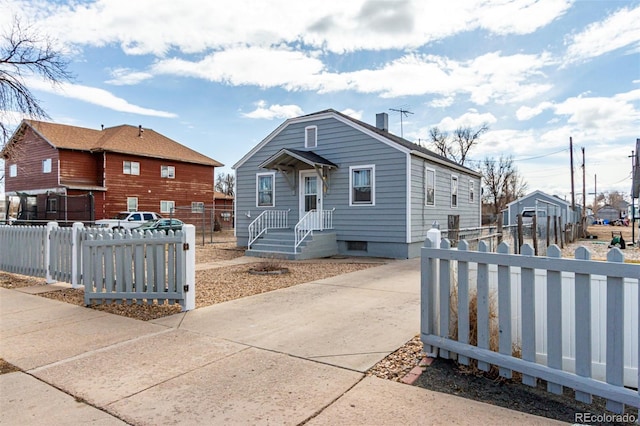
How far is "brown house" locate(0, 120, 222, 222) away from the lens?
24.4 meters

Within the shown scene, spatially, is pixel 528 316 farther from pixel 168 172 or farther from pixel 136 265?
pixel 168 172

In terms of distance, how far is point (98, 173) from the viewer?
26.9 meters

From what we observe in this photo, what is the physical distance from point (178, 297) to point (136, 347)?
1.51 metres

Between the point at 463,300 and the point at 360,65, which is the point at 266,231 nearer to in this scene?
the point at 360,65

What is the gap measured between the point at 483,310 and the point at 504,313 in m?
0.17

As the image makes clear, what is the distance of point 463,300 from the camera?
332 centimetres

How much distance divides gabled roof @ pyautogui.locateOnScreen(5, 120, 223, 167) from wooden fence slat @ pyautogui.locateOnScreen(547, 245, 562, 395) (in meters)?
28.8

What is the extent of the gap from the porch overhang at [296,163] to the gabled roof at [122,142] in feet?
57.5

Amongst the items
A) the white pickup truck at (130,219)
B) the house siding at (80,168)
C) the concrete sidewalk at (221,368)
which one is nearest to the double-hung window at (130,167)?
the house siding at (80,168)

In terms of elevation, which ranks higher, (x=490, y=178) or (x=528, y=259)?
(x=490, y=178)

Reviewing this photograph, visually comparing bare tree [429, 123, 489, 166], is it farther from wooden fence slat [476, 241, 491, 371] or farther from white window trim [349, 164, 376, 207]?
wooden fence slat [476, 241, 491, 371]

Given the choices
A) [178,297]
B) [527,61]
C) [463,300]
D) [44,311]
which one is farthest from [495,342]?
[527,61]

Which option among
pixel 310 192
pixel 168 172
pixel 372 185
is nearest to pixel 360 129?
pixel 372 185

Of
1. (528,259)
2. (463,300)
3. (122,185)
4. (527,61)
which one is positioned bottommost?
(463,300)
